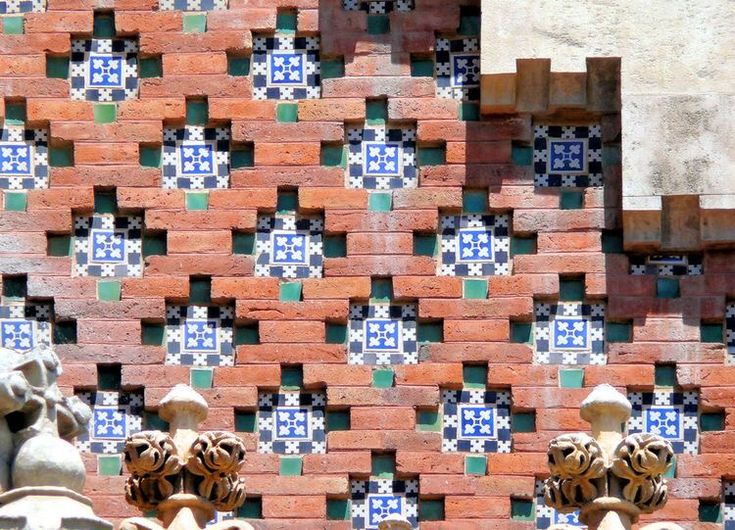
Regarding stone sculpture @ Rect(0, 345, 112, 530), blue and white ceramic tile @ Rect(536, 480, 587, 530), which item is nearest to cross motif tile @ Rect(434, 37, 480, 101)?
blue and white ceramic tile @ Rect(536, 480, 587, 530)

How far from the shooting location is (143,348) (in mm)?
21641

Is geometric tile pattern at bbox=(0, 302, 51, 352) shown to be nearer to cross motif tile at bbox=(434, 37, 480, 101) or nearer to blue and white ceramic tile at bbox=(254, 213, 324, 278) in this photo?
blue and white ceramic tile at bbox=(254, 213, 324, 278)

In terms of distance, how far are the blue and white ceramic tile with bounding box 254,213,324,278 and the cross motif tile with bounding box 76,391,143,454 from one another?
914 mm

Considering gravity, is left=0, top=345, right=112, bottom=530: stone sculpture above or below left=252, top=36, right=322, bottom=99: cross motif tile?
below

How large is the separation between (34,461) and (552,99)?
4.81 meters

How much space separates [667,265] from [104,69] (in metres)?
3.00

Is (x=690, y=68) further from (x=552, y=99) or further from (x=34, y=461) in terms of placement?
(x=34, y=461)

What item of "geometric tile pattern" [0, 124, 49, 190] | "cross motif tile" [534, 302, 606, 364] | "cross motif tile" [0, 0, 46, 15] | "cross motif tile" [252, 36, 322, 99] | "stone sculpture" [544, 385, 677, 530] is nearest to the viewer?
"stone sculpture" [544, 385, 677, 530]

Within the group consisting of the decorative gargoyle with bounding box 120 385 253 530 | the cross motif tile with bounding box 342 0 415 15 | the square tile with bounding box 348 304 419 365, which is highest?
the cross motif tile with bounding box 342 0 415 15

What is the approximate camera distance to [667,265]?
858 inches

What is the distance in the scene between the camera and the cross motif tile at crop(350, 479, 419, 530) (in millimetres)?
21281

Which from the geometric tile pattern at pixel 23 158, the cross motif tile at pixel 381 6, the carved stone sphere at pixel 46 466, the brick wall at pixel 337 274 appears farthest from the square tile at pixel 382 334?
the carved stone sphere at pixel 46 466

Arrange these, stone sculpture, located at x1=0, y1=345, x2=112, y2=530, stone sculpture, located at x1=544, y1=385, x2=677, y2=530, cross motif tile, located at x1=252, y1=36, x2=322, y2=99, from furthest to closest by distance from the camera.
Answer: cross motif tile, located at x1=252, y1=36, x2=322, y2=99 < stone sculpture, located at x1=544, y1=385, x2=677, y2=530 < stone sculpture, located at x1=0, y1=345, x2=112, y2=530

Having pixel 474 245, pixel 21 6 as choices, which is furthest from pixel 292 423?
pixel 21 6
